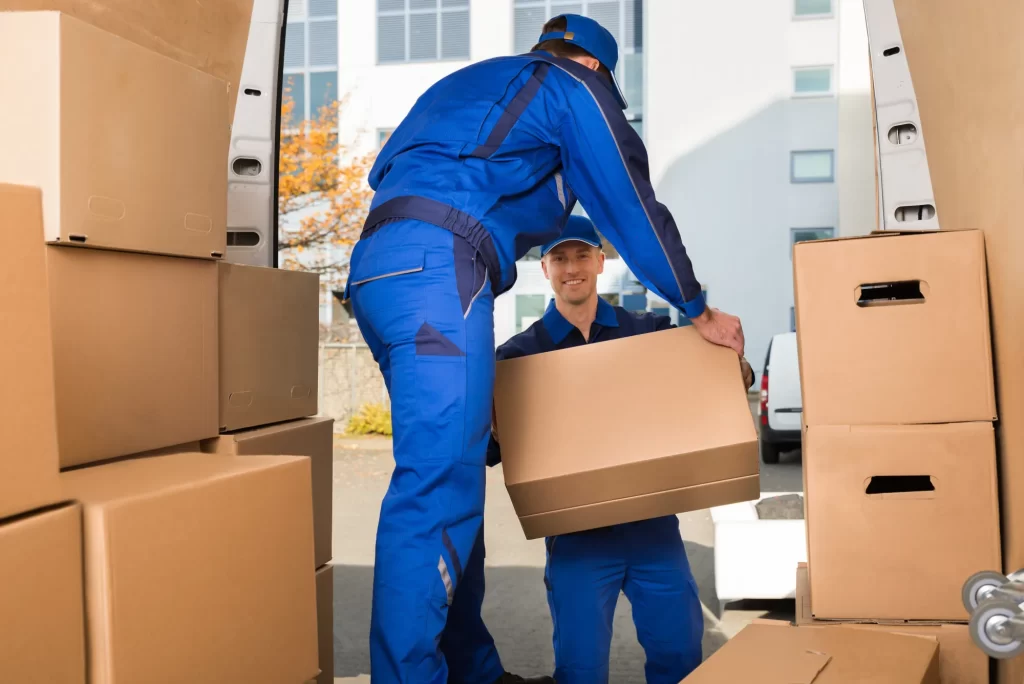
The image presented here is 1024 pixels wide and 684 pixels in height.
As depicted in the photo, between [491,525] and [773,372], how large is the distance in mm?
2628

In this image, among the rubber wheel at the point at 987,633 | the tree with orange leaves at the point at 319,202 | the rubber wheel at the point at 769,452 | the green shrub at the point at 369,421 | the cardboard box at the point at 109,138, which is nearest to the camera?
the rubber wheel at the point at 987,633

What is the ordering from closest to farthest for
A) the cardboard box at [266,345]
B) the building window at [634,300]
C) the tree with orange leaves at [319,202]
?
the cardboard box at [266,345] → the tree with orange leaves at [319,202] → the building window at [634,300]

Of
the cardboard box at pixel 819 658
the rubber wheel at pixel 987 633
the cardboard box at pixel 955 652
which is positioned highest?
the rubber wheel at pixel 987 633

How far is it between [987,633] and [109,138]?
4.53 feet

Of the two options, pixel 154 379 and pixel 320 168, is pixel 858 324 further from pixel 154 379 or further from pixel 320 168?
pixel 320 168

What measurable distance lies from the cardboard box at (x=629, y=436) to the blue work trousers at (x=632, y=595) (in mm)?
341

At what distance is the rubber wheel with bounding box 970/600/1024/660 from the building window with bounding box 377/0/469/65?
9.96m

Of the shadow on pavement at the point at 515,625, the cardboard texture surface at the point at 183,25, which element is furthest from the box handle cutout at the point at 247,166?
the shadow on pavement at the point at 515,625

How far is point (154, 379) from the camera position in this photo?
5.07ft

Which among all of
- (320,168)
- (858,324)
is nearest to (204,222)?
(858,324)

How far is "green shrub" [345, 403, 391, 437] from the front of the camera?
8602 mm

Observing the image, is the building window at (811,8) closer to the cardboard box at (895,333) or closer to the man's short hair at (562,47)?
the man's short hair at (562,47)

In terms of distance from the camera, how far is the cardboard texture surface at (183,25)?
72.1 inches

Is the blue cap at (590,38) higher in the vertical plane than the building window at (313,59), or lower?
lower
